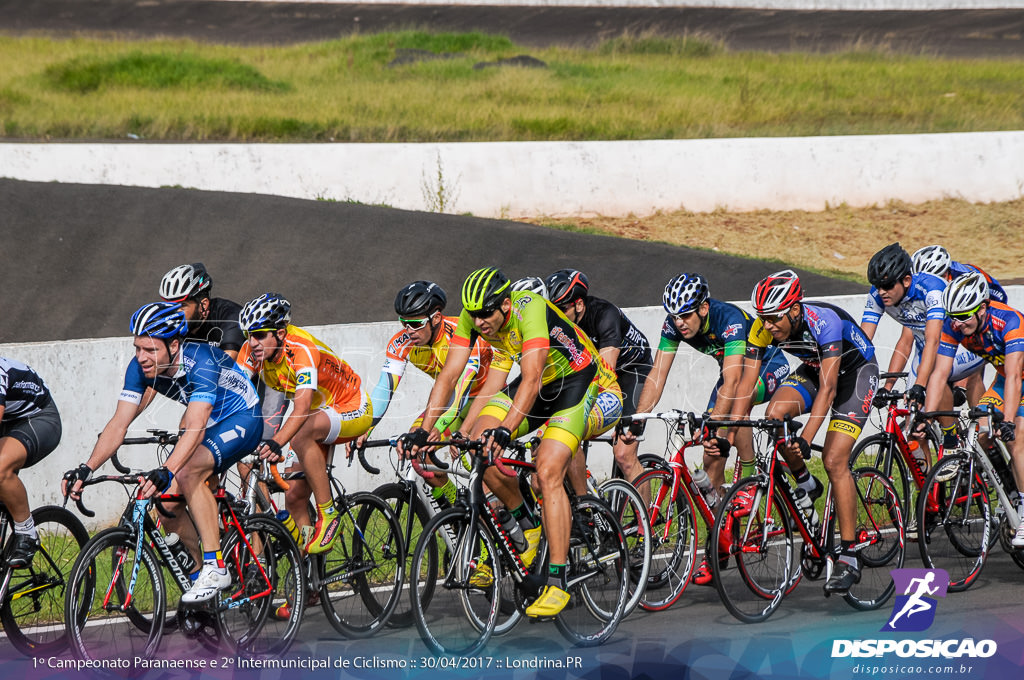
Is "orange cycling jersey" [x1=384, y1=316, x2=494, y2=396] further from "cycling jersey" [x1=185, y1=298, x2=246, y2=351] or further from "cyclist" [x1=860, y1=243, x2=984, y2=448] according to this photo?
"cyclist" [x1=860, y1=243, x2=984, y2=448]

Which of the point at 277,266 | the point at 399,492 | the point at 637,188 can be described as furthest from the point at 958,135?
the point at 399,492

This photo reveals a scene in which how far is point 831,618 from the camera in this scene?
245 inches

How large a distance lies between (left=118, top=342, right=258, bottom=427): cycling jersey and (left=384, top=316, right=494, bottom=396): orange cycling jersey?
3.82 ft

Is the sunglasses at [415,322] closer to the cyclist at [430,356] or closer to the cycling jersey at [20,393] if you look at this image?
the cyclist at [430,356]

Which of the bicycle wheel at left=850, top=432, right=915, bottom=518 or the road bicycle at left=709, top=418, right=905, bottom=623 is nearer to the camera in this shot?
the road bicycle at left=709, top=418, right=905, bottom=623

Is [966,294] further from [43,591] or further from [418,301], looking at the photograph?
[43,591]

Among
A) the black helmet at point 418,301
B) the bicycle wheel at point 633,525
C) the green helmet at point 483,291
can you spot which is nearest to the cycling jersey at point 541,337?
the green helmet at point 483,291

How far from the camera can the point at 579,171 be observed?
19.7 meters

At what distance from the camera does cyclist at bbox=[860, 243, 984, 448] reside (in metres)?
7.58

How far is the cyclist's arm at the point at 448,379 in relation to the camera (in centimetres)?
612

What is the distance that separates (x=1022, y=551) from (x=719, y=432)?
197cm

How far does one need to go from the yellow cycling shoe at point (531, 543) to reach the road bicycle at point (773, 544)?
0.93m

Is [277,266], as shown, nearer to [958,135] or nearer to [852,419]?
[852,419]

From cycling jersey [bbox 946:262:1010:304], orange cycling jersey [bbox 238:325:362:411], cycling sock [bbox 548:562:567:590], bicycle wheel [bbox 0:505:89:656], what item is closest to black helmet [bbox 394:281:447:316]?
orange cycling jersey [bbox 238:325:362:411]
